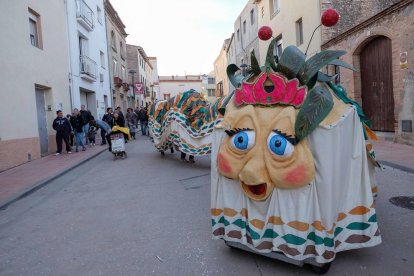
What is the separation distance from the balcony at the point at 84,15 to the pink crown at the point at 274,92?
15874mm

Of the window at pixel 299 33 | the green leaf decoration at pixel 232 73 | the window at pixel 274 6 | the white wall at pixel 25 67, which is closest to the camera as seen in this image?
the green leaf decoration at pixel 232 73

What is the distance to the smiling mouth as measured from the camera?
283 centimetres

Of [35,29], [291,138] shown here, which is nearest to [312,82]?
[291,138]

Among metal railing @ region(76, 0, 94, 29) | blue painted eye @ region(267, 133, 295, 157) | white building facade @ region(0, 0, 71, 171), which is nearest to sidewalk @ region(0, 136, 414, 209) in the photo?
white building facade @ region(0, 0, 71, 171)

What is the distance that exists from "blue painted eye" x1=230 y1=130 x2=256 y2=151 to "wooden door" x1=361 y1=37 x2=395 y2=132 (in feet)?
31.2

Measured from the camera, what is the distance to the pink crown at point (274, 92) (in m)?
2.78

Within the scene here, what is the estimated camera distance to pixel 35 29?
12.5 m

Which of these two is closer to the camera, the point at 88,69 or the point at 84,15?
the point at 84,15

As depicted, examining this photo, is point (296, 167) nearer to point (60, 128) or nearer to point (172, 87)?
point (60, 128)

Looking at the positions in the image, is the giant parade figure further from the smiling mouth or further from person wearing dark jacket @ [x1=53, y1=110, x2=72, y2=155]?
person wearing dark jacket @ [x1=53, y1=110, x2=72, y2=155]

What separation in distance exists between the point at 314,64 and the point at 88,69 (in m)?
16.6

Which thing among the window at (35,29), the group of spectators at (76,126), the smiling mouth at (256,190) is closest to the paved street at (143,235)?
the smiling mouth at (256,190)

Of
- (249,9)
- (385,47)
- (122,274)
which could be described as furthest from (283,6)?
(122,274)

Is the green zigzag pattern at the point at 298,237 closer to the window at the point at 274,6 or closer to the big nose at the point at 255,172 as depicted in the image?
the big nose at the point at 255,172
